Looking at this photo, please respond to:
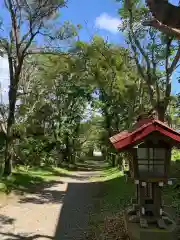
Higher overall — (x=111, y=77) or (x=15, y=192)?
(x=111, y=77)

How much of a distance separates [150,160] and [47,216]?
5106 millimetres

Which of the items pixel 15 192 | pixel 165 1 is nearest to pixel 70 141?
pixel 15 192

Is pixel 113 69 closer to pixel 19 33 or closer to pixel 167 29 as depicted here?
pixel 19 33

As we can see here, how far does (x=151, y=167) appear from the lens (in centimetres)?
684

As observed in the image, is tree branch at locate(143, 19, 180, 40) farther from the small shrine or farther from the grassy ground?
the grassy ground

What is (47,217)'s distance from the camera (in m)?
10.4

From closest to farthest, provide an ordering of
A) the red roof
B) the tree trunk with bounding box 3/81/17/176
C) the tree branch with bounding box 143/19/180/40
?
the tree branch with bounding box 143/19/180/40
the red roof
the tree trunk with bounding box 3/81/17/176

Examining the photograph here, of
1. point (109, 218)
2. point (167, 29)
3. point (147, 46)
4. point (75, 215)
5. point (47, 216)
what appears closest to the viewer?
point (167, 29)

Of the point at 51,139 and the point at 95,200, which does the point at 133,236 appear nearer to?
the point at 95,200

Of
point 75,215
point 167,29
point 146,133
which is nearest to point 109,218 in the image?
point 75,215

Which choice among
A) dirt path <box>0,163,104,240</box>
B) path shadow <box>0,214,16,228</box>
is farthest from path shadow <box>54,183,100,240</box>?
path shadow <box>0,214,16,228</box>

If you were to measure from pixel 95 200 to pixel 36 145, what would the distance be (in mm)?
13733

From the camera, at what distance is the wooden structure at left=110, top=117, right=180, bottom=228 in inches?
253

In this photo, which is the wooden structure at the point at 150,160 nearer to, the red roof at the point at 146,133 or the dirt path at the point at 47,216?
the red roof at the point at 146,133
